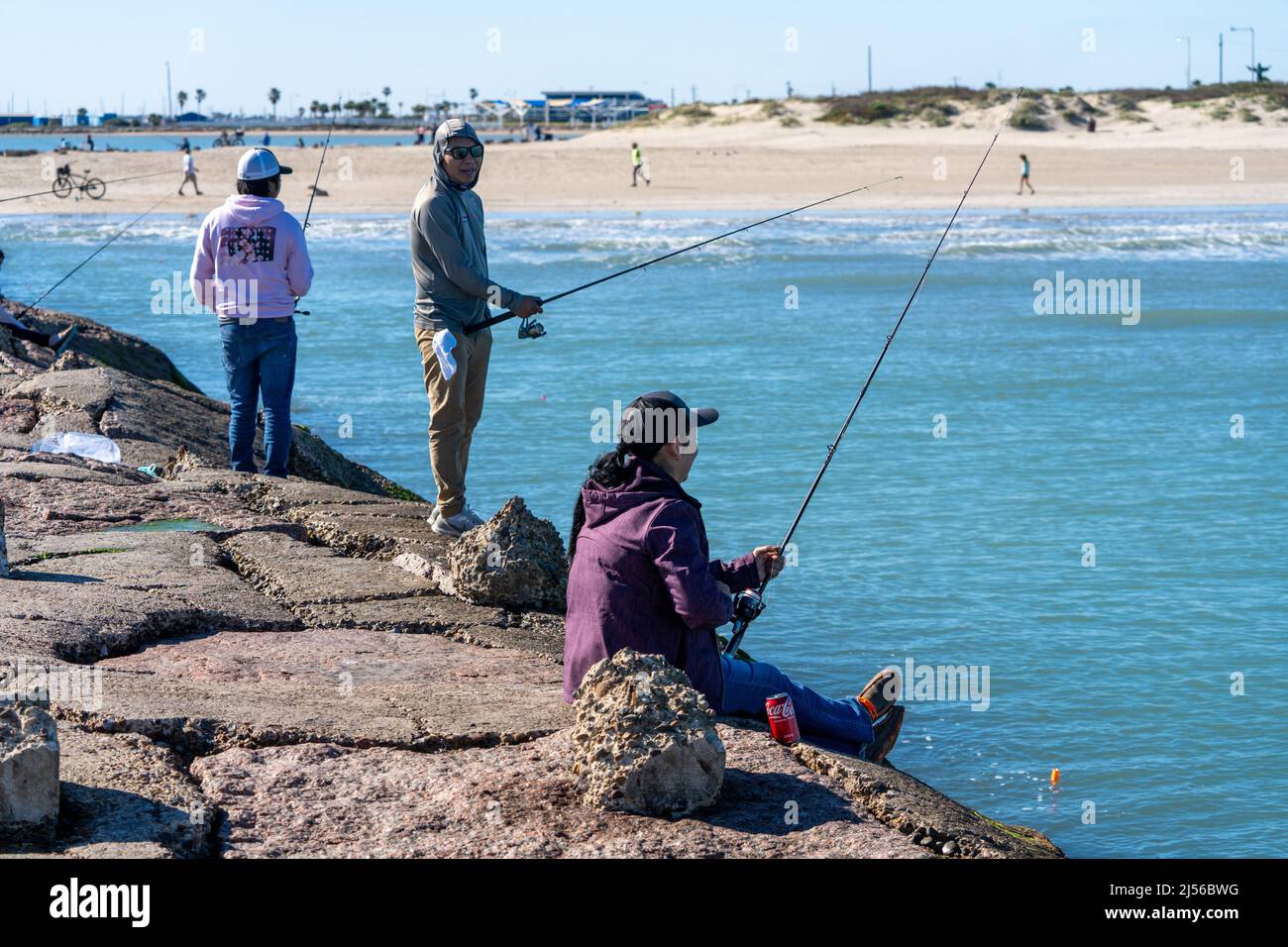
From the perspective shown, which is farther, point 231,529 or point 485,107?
point 485,107

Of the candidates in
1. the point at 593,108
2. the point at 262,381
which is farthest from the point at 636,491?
the point at 593,108

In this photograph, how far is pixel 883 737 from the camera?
468cm

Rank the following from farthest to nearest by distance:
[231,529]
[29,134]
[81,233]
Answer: [29,134] < [81,233] < [231,529]

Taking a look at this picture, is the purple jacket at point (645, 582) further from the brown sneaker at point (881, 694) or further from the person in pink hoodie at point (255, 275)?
the person in pink hoodie at point (255, 275)

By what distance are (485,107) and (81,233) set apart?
82.2 m

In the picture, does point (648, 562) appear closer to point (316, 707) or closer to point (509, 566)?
point (316, 707)

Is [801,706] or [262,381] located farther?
[262,381]

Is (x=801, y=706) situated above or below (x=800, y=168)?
below

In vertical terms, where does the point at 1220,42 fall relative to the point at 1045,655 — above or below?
above

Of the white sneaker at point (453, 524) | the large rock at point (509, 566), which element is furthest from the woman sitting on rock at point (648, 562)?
the white sneaker at point (453, 524)

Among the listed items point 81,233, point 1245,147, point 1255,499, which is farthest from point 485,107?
point 1255,499

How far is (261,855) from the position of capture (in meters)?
3.20

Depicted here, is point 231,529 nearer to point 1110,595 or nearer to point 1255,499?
point 1110,595

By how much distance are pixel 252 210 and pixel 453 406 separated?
1384 mm
